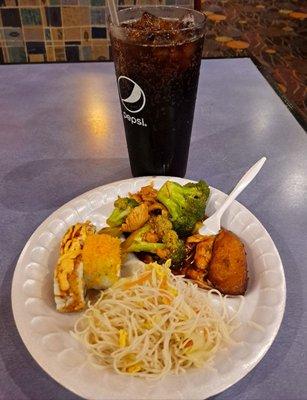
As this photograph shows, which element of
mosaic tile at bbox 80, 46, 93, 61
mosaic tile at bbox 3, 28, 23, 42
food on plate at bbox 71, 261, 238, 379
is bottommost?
mosaic tile at bbox 80, 46, 93, 61

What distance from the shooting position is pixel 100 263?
873 millimetres

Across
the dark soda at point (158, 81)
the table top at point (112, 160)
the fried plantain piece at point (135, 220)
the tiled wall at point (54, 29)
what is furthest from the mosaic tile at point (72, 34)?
the fried plantain piece at point (135, 220)

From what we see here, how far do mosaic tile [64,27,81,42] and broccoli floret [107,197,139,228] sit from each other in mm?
1820

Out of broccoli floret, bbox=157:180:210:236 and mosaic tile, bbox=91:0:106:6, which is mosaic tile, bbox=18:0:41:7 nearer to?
mosaic tile, bbox=91:0:106:6

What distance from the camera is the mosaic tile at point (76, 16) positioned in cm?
243

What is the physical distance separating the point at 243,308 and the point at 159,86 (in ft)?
1.72

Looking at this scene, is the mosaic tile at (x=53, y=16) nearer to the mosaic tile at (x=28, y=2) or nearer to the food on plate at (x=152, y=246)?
the mosaic tile at (x=28, y=2)

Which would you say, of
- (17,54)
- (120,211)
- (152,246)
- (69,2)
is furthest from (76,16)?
(152,246)

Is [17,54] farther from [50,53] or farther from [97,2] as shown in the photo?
[97,2]

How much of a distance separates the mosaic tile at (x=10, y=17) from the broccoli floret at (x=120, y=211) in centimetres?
186

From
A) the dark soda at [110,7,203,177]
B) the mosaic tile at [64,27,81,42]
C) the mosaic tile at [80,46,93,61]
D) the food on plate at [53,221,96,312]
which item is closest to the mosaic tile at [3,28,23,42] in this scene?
the mosaic tile at [64,27,81,42]

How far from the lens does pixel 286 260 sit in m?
1.02

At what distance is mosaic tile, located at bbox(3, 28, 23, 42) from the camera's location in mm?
2510

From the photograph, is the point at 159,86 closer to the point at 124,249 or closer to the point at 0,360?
the point at 124,249
